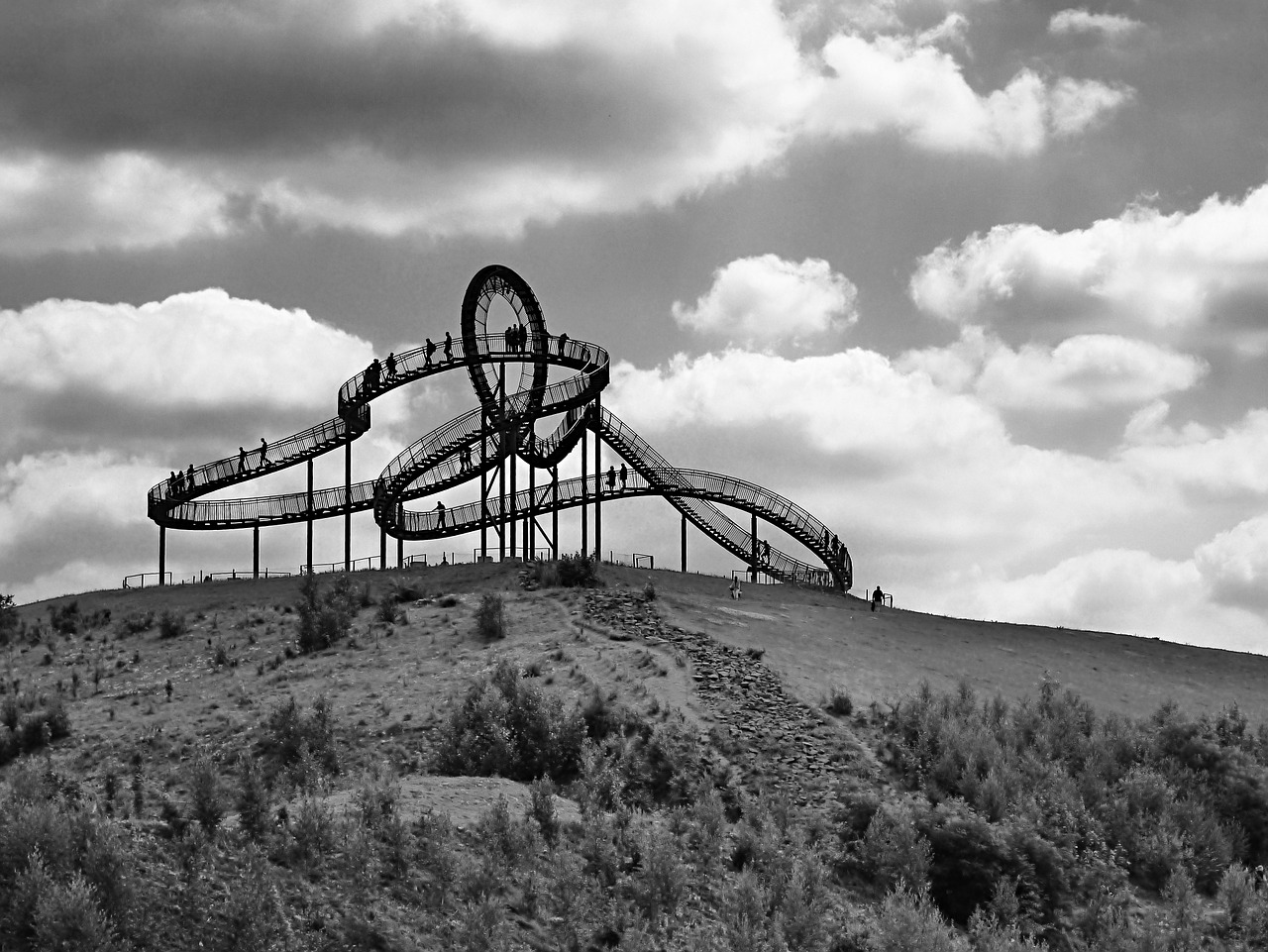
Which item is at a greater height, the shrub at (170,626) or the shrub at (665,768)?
the shrub at (170,626)

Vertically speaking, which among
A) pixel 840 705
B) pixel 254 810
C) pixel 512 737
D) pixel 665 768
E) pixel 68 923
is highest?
pixel 840 705

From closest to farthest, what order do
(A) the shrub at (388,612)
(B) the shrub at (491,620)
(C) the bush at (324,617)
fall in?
(B) the shrub at (491,620) → (C) the bush at (324,617) → (A) the shrub at (388,612)

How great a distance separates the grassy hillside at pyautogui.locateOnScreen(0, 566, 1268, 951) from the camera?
23.1 m

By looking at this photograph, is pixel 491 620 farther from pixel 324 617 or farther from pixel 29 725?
pixel 29 725

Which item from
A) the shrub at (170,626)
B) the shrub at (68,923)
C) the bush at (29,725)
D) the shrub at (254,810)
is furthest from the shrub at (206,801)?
the shrub at (170,626)

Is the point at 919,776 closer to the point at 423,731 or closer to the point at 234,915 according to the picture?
the point at 423,731

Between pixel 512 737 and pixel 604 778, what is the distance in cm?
296

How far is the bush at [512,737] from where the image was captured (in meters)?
32.8

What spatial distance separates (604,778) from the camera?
3123 cm

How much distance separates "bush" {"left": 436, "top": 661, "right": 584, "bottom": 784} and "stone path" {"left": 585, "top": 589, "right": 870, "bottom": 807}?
346 centimetres

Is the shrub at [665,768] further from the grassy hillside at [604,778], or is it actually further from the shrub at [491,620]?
the shrub at [491,620]

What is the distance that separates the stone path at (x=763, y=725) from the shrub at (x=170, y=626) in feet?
43.7

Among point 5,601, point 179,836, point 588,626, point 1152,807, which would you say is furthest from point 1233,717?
point 5,601

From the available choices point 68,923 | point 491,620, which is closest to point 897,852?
point 68,923
